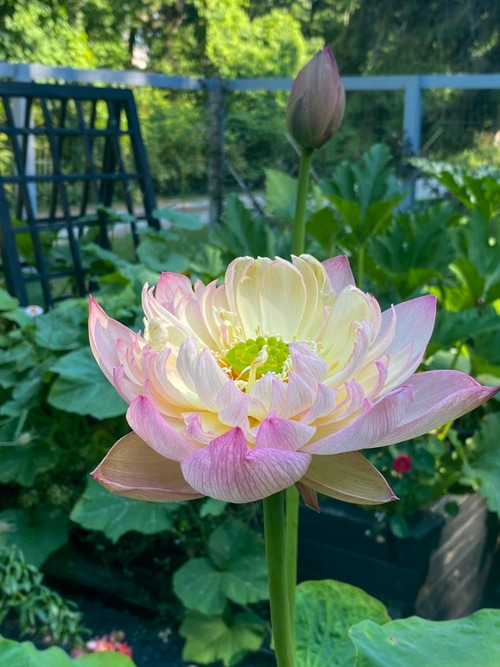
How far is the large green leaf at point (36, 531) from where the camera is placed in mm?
1220

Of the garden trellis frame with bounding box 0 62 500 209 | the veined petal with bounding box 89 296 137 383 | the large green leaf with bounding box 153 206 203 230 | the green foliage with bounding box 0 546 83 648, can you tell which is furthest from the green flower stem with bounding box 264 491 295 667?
the garden trellis frame with bounding box 0 62 500 209

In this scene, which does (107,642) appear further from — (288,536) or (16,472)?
(288,536)

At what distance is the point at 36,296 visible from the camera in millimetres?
2035

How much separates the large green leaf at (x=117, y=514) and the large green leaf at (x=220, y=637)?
17 cm

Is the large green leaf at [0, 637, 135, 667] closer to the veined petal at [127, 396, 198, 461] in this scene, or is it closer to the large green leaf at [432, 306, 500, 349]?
the veined petal at [127, 396, 198, 461]

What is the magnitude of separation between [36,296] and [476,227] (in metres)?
1.34

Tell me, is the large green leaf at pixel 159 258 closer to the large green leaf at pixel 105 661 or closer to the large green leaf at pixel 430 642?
the large green leaf at pixel 105 661

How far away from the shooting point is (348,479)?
1.25 feet

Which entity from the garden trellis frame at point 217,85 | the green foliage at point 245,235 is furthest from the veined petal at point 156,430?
the garden trellis frame at point 217,85

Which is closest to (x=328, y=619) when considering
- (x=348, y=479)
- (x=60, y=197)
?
(x=348, y=479)

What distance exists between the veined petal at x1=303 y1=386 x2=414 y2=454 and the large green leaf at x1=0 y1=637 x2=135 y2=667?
32cm

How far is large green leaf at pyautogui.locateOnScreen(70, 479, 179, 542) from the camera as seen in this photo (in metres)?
1.13

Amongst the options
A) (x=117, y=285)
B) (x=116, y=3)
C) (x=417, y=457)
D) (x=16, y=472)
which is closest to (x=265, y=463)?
(x=417, y=457)

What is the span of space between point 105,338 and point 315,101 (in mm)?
362
